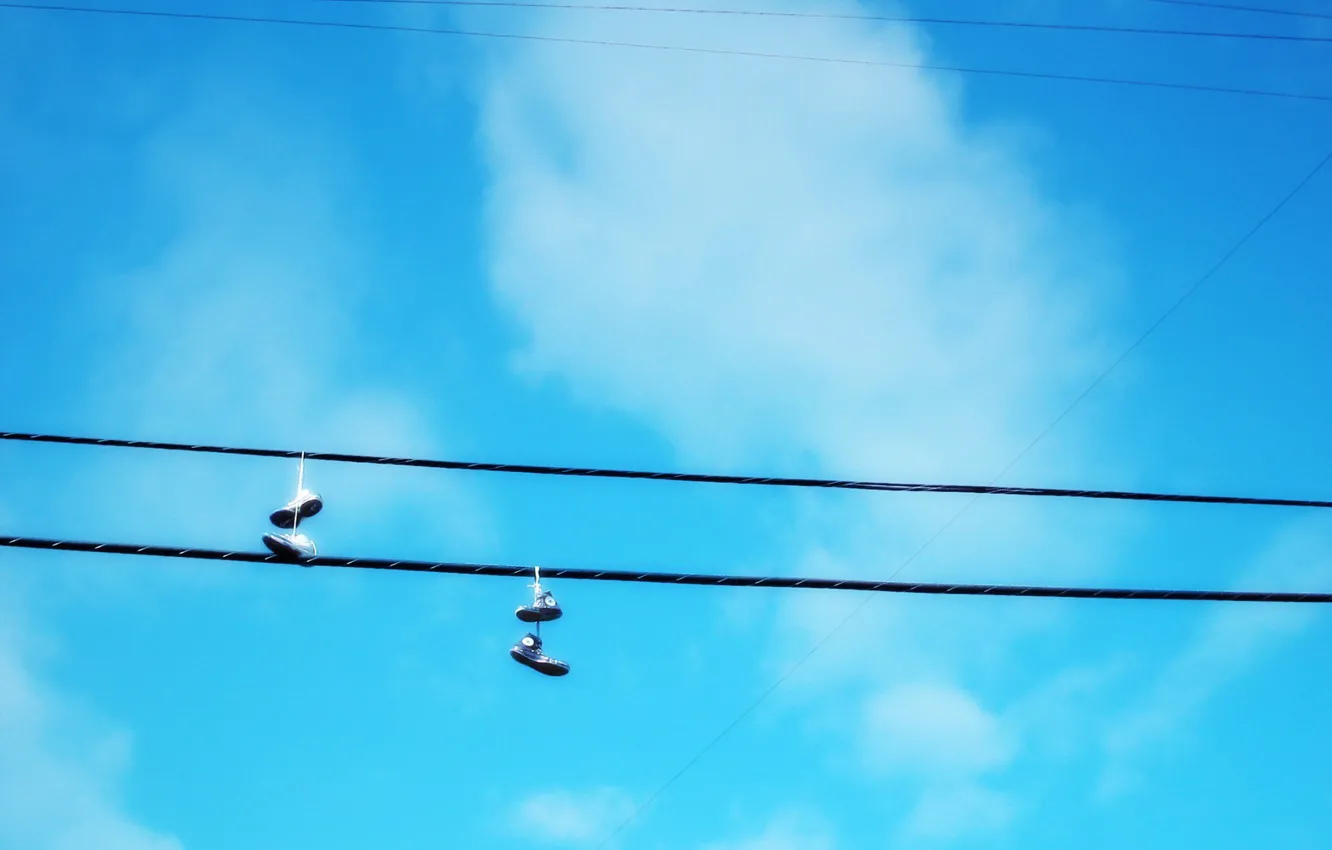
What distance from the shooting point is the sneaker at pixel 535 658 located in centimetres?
998

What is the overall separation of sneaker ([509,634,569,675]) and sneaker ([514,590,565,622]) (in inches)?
19.4

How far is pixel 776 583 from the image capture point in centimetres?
661

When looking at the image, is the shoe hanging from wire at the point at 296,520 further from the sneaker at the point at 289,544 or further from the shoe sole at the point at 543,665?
the shoe sole at the point at 543,665

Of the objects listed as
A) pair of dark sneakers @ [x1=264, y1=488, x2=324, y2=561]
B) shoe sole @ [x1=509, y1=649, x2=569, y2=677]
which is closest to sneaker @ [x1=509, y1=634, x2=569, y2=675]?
shoe sole @ [x1=509, y1=649, x2=569, y2=677]

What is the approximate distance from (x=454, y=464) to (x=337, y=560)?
80cm

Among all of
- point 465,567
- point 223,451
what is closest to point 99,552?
point 223,451

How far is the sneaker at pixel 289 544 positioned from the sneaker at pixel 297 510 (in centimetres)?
15

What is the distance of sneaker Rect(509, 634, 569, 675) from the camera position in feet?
32.7

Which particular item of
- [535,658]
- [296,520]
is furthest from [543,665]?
[296,520]

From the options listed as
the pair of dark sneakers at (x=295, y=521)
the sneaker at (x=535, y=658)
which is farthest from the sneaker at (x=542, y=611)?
the pair of dark sneakers at (x=295, y=521)

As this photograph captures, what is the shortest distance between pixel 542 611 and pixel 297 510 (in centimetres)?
189

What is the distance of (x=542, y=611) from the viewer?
945 cm

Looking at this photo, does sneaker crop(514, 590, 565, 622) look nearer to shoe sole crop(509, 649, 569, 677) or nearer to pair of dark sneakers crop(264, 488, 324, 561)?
shoe sole crop(509, 649, 569, 677)

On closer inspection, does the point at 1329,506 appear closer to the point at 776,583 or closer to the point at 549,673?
the point at 776,583
